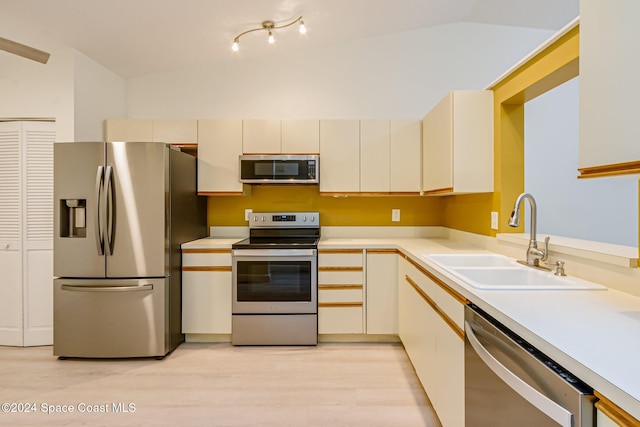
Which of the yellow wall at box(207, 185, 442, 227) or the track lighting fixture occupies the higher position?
the track lighting fixture

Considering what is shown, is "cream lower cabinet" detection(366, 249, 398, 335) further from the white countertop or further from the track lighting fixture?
the track lighting fixture

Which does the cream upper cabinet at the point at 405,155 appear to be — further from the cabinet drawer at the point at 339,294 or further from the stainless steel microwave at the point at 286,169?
the cabinet drawer at the point at 339,294

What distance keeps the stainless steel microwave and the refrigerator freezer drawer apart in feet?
4.16

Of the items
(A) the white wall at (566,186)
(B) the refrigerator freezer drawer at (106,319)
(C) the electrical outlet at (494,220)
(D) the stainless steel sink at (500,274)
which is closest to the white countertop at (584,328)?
(D) the stainless steel sink at (500,274)

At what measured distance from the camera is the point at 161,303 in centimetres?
274

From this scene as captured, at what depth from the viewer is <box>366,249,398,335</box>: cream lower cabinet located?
3027mm

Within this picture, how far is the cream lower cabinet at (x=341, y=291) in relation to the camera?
3039 mm

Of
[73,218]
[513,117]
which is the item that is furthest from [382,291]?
[73,218]

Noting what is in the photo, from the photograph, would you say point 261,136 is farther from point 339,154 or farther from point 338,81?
point 338,81

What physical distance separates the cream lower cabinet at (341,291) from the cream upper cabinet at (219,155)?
113 cm

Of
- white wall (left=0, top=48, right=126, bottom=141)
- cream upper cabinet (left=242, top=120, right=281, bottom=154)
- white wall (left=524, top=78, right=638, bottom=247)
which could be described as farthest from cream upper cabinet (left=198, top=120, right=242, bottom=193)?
white wall (left=524, top=78, right=638, bottom=247)

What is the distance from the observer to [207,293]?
3049 mm

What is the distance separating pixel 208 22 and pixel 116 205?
1586 mm

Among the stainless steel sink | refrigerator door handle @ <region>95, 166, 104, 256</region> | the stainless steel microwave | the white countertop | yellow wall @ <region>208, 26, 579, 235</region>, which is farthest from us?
the stainless steel microwave
